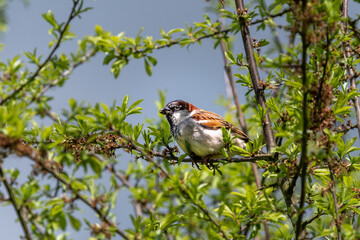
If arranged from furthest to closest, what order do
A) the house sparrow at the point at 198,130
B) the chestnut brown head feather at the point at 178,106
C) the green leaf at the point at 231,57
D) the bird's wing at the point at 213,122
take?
1. the chestnut brown head feather at the point at 178,106
2. the bird's wing at the point at 213,122
3. the house sparrow at the point at 198,130
4. the green leaf at the point at 231,57

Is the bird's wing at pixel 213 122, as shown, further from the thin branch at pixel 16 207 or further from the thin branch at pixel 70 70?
the thin branch at pixel 16 207

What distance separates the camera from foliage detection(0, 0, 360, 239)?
6.80 feet

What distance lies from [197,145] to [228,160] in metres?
0.83

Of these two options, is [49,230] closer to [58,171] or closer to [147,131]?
[58,171]

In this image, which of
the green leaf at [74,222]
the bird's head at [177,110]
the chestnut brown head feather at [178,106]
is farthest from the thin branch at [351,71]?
the green leaf at [74,222]

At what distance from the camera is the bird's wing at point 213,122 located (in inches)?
160

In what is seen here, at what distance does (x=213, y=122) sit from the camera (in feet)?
13.6

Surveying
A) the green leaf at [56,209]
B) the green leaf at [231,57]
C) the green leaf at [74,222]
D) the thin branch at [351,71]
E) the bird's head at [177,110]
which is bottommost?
the green leaf at [74,222]

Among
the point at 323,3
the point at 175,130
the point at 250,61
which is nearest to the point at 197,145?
the point at 175,130

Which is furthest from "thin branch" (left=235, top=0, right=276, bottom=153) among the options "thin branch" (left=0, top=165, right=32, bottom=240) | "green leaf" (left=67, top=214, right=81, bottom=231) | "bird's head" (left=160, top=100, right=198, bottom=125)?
"thin branch" (left=0, top=165, right=32, bottom=240)

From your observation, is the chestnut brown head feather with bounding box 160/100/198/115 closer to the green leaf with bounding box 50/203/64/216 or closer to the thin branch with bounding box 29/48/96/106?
the thin branch with bounding box 29/48/96/106

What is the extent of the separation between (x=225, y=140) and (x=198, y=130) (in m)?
1.07

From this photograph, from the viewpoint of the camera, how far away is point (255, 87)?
331 centimetres

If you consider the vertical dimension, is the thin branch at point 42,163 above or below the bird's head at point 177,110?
below
